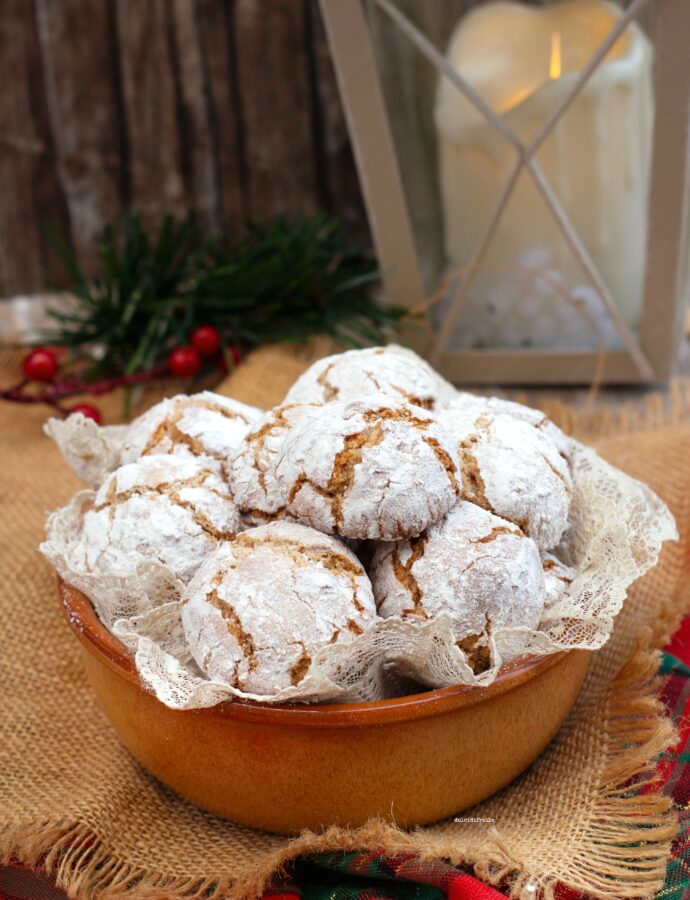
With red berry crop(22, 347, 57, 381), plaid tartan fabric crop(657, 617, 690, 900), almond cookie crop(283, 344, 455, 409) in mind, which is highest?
almond cookie crop(283, 344, 455, 409)

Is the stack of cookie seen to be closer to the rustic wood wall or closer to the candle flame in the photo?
the candle flame

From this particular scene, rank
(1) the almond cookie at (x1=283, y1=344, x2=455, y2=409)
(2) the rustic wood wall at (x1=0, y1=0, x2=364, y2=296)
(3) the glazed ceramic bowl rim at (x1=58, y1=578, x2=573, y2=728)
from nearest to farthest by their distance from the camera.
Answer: (3) the glazed ceramic bowl rim at (x1=58, y1=578, x2=573, y2=728), (1) the almond cookie at (x1=283, y1=344, x2=455, y2=409), (2) the rustic wood wall at (x1=0, y1=0, x2=364, y2=296)

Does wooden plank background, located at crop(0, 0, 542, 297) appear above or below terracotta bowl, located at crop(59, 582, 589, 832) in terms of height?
above

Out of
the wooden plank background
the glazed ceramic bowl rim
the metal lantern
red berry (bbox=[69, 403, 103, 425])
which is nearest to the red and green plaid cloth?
the glazed ceramic bowl rim

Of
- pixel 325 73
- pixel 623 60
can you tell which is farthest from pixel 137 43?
pixel 623 60

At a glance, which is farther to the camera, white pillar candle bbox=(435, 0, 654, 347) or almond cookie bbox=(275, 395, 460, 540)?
white pillar candle bbox=(435, 0, 654, 347)

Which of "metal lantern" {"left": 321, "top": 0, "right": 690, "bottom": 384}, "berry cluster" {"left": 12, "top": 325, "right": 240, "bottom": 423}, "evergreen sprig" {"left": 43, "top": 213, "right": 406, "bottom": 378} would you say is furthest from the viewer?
"evergreen sprig" {"left": 43, "top": 213, "right": 406, "bottom": 378}

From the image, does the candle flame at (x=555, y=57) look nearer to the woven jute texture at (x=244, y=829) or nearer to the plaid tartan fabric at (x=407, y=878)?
the woven jute texture at (x=244, y=829)

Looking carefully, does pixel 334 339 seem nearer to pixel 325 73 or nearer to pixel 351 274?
pixel 351 274
